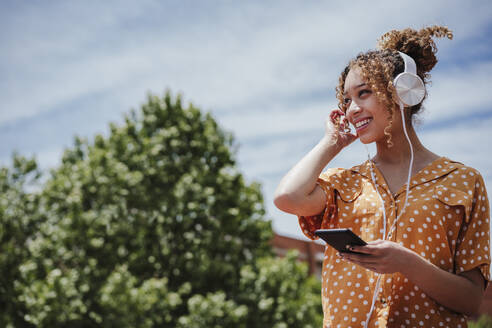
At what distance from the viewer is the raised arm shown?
6.23 ft

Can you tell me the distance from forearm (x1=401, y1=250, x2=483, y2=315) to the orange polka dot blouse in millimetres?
44

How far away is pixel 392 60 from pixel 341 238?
0.86 m

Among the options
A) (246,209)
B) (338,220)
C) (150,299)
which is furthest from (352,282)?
(246,209)

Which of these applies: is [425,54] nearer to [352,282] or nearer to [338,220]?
[338,220]

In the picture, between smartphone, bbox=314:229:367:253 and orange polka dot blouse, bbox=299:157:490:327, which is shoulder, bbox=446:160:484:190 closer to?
orange polka dot blouse, bbox=299:157:490:327

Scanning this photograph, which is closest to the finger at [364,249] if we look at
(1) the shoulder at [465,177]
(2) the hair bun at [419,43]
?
(1) the shoulder at [465,177]

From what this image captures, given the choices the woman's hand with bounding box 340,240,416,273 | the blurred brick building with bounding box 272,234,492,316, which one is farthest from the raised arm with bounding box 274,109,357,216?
the blurred brick building with bounding box 272,234,492,316

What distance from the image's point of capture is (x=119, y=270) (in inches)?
441

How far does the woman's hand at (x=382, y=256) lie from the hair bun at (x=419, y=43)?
0.88 meters

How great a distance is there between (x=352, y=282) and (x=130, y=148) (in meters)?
11.6

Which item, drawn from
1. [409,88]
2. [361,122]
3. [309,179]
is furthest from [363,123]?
[309,179]

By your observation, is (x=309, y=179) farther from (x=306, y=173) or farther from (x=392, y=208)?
(x=392, y=208)

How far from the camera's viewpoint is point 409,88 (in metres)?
1.90

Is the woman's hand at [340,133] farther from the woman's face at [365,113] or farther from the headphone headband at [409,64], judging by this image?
the headphone headband at [409,64]
